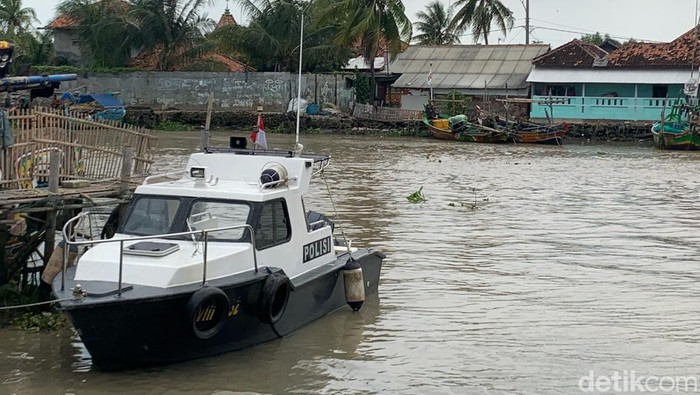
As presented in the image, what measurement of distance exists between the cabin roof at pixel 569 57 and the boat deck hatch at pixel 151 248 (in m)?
41.3

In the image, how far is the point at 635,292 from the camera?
13578mm

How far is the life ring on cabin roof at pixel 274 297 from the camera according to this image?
9555 millimetres

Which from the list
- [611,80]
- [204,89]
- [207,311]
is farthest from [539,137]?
[207,311]

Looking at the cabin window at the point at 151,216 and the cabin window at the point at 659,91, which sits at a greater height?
the cabin window at the point at 659,91

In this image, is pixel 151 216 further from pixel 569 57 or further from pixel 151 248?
pixel 569 57

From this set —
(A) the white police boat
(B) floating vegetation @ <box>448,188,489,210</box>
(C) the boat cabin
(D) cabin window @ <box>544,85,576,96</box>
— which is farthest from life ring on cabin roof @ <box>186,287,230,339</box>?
(D) cabin window @ <box>544,85,576,96</box>

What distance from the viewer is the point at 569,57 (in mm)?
48750

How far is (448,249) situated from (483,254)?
64 centimetres

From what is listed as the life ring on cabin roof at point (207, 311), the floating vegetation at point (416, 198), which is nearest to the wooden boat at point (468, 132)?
the floating vegetation at point (416, 198)

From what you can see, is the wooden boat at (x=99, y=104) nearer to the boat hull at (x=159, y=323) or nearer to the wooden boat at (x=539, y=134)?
the wooden boat at (x=539, y=134)

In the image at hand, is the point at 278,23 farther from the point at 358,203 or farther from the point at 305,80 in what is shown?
the point at 358,203

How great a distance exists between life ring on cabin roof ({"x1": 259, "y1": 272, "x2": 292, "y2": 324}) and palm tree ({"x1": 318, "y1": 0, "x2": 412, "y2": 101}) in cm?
3758

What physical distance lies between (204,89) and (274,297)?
39.5m

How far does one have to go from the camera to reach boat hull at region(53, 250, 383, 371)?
27.9 ft
